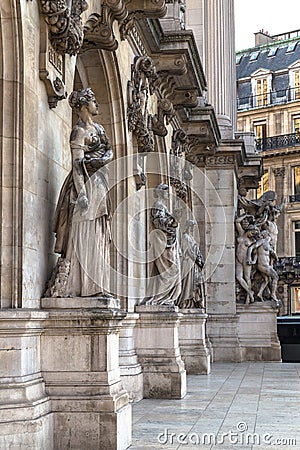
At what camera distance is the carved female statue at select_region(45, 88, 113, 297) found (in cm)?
1003

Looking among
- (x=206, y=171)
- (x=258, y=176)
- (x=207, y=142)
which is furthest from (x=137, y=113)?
(x=258, y=176)

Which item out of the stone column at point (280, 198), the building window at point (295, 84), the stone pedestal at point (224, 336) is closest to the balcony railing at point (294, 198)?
the stone column at point (280, 198)

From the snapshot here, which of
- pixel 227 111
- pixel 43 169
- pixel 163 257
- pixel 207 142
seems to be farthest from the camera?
pixel 227 111

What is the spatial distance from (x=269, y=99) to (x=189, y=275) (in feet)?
148

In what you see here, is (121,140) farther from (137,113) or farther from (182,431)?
(182,431)

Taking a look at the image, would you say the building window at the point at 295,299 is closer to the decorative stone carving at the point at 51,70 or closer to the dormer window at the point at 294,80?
the dormer window at the point at 294,80

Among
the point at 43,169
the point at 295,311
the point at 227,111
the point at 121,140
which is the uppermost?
the point at 227,111

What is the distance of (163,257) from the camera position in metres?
16.8

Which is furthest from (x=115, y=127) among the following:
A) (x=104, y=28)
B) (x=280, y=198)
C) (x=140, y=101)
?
(x=280, y=198)

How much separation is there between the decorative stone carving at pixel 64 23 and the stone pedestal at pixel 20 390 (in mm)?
3299

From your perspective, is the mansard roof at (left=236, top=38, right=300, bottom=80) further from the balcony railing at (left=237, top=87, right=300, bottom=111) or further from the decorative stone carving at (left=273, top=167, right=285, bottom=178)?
the decorative stone carving at (left=273, top=167, right=285, bottom=178)

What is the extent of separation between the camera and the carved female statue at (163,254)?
16719mm

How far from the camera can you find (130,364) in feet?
49.1

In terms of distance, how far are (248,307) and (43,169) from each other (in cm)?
1830
